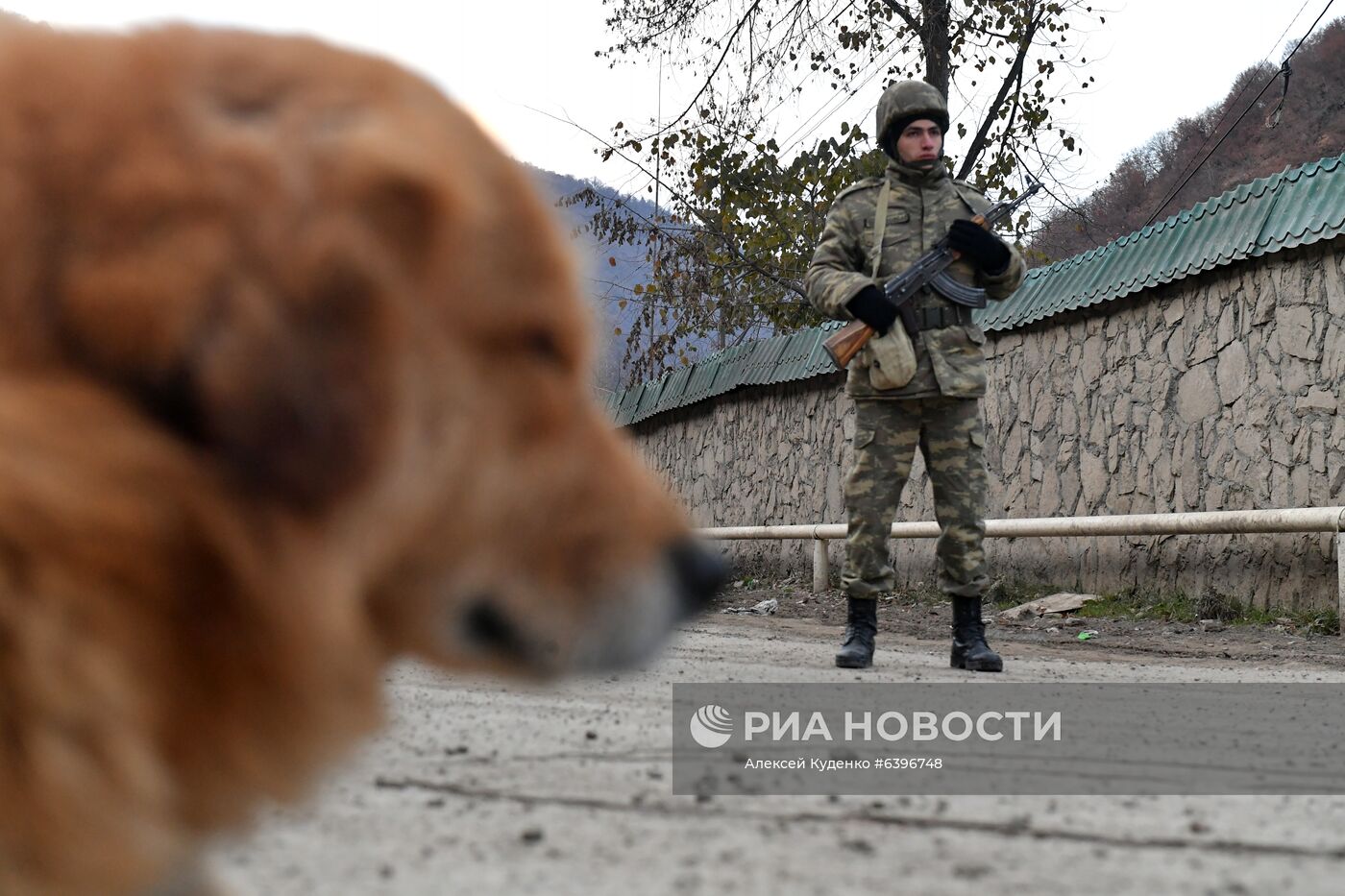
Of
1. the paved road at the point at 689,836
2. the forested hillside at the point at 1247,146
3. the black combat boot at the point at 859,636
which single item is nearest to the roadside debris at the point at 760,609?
the black combat boot at the point at 859,636

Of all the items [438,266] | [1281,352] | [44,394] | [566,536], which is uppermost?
[1281,352]

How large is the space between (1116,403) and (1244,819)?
681cm

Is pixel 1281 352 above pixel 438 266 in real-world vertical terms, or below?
above

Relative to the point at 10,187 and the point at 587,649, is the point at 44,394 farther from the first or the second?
the point at 587,649

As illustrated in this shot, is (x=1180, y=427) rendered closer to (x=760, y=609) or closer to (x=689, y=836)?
(x=760, y=609)

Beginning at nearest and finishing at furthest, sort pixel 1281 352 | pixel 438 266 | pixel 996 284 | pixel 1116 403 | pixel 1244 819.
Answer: pixel 438 266
pixel 1244 819
pixel 996 284
pixel 1281 352
pixel 1116 403

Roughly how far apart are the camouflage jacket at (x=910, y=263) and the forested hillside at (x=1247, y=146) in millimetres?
21597

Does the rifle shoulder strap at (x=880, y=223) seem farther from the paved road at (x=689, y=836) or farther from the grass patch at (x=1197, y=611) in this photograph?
the grass patch at (x=1197, y=611)

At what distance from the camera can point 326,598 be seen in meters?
1.01

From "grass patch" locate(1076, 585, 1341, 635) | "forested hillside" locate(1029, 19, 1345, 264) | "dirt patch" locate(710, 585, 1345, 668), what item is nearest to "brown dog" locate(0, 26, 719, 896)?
"dirt patch" locate(710, 585, 1345, 668)

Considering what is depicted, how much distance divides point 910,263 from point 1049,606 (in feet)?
12.9

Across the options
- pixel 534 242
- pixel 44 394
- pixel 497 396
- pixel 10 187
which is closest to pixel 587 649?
pixel 497 396

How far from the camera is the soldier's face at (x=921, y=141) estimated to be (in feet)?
16.4

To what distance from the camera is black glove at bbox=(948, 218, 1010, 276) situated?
4812 mm
